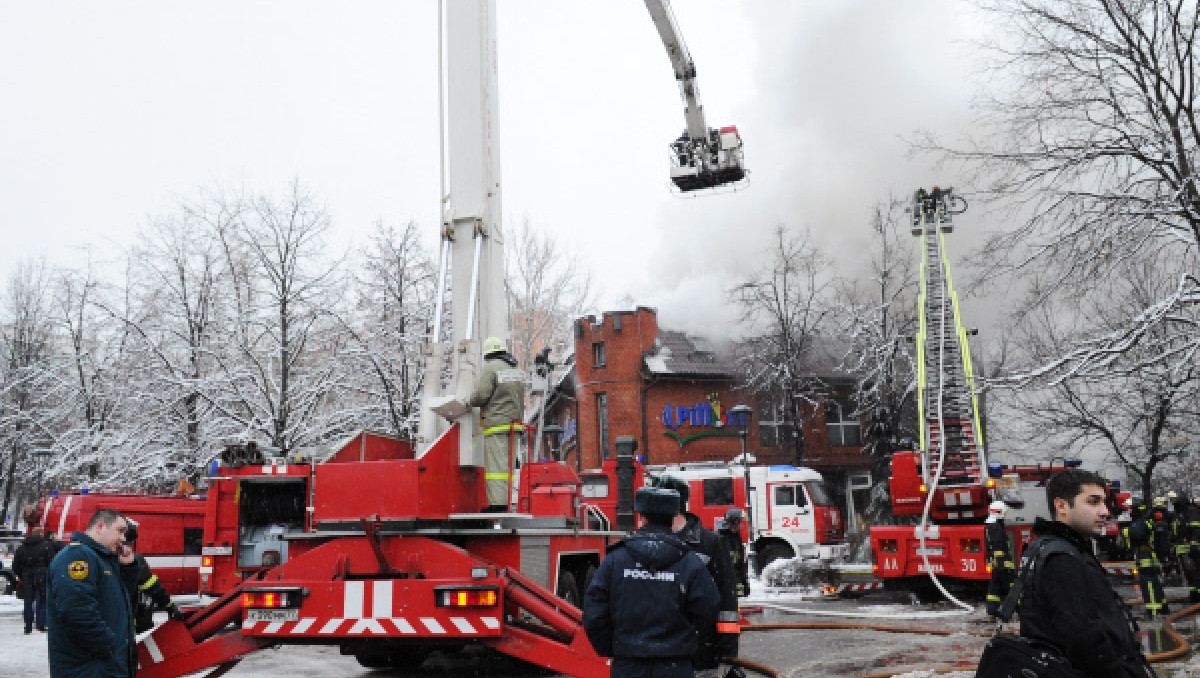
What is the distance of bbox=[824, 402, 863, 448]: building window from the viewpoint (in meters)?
31.3

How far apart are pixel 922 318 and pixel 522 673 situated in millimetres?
9310

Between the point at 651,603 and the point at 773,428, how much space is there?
2757 centimetres

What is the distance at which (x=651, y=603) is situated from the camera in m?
3.72

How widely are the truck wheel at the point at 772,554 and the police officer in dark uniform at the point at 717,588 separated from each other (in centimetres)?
1406

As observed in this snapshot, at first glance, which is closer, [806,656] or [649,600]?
Result: [649,600]

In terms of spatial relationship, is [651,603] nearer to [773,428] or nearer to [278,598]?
[278,598]

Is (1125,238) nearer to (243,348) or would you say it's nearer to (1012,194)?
(1012,194)

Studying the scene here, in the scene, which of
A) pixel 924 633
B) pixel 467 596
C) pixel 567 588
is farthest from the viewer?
pixel 924 633

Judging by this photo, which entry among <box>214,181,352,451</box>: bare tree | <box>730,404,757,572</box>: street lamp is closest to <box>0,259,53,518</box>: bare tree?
<box>214,181,352,451</box>: bare tree

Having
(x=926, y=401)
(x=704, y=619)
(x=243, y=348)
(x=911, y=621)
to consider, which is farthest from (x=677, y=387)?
(x=704, y=619)

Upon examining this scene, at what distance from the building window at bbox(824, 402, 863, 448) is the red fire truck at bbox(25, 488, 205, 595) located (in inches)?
832

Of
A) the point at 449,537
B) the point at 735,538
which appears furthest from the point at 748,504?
the point at 449,537

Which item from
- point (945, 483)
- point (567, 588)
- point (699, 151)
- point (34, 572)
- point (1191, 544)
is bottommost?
point (1191, 544)

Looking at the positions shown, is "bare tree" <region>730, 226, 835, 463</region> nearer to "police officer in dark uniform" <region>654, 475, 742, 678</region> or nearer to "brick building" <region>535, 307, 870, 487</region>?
"brick building" <region>535, 307, 870, 487</region>
